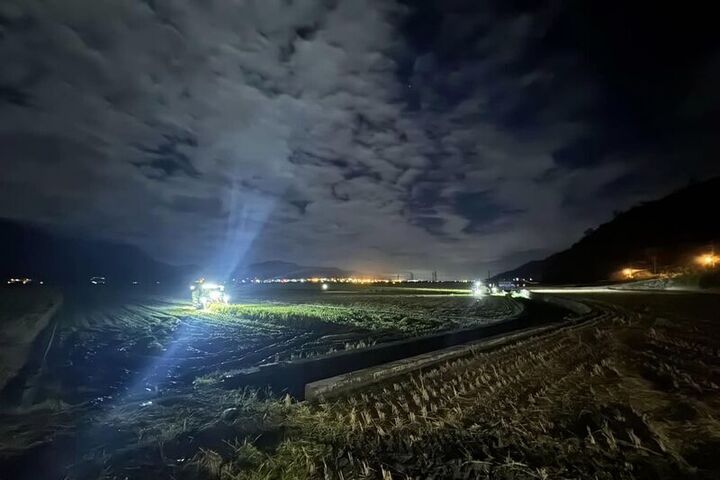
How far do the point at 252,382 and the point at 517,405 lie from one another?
457 centimetres

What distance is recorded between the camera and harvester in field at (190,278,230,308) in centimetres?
3228

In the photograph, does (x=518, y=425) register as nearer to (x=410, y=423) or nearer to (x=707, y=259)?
(x=410, y=423)

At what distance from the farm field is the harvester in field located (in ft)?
27.2

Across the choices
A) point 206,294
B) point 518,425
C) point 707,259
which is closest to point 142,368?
point 518,425

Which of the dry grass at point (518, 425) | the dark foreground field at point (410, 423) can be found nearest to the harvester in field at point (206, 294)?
the dark foreground field at point (410, 423)

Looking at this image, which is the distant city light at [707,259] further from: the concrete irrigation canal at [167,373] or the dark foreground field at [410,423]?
the dark foreground field at [410,423]

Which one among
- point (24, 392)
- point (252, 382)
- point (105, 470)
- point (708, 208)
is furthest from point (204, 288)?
point (708, 208)

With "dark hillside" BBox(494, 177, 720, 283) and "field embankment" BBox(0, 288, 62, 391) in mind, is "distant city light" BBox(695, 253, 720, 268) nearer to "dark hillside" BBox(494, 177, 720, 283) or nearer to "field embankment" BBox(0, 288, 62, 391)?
"dark hillside" BBox(494, 177, 720, 283)

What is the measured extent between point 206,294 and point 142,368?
74.0ft

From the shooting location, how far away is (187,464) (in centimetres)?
447

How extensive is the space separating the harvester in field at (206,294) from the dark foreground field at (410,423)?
22.1m

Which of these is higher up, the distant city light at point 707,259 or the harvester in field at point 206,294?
the distant city light at point 707,259

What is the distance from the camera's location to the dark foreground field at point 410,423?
4.36 meters

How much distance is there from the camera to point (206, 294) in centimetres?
→ 3262
